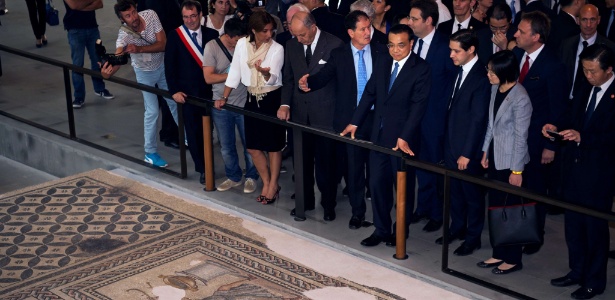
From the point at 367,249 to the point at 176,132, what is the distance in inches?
137

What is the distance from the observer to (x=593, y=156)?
6.64 metres

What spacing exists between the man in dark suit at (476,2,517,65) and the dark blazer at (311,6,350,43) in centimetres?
123

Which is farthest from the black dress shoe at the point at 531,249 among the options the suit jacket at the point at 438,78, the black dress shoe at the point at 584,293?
the suit jacket at the point at 438,78

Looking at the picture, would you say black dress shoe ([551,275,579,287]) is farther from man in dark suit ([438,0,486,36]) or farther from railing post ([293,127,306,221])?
man in dark suit ([438,0,486,36])

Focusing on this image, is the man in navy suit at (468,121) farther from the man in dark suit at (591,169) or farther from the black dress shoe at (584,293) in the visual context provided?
the black dress shoe at (584,293)

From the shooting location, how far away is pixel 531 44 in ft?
23.9

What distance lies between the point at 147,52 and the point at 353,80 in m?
2.58

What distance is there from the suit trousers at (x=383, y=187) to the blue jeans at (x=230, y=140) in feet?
5.51

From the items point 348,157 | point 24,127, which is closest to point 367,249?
point 348,157

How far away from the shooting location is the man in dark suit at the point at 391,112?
7.16 meters

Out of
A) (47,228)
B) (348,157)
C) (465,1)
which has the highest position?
(465,1)

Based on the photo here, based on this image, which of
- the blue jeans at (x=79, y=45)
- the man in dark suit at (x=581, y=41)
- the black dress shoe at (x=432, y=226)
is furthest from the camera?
the blue jeans at (x=79, y=45)

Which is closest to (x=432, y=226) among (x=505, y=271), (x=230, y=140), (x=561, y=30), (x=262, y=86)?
(x=505, y=271)

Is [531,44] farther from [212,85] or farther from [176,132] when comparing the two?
[176,132]
